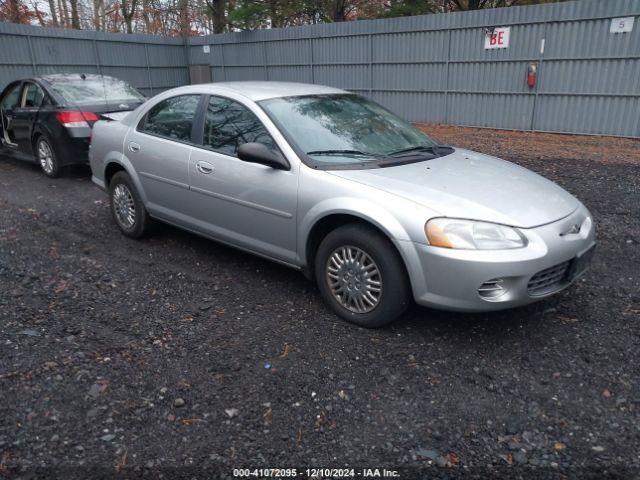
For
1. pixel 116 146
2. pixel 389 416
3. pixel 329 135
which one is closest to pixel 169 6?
pixel 116 146

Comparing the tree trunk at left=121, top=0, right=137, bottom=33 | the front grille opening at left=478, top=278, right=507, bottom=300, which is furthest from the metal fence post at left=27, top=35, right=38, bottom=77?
the front grille opening at left=478, top=278, right=507, bottom=300

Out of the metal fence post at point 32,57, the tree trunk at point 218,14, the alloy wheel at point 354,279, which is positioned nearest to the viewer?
the alloy wheel at point 354,279

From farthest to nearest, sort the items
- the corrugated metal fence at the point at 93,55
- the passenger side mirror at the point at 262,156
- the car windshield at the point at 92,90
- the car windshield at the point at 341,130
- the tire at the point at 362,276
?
the corrugated metal fence at the point at 93,55
the car windshield at the point at 92,90
the car windshield at the point at 341,130
the passenger side mirror at the point at 262,156
the tire at the point at 362,276

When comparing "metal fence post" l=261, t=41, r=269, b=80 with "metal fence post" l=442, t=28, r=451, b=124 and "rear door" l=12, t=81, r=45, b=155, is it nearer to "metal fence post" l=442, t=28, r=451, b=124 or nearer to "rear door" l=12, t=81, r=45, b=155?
"metal fence post" l=442, t=28, r=451, b=124

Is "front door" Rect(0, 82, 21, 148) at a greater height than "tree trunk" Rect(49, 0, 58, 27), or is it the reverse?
"tree trunk" Rect(49, 0, 58, 27)

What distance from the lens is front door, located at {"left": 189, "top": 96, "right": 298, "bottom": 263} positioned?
4008 mm

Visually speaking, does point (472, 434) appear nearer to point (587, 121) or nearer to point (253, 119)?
point (253, 119)

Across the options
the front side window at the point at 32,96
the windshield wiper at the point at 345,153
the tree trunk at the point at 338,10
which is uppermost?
the tree trunk at the point at 338,10

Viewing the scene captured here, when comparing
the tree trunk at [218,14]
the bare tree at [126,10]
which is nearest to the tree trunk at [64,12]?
the bare tree at [126,10]

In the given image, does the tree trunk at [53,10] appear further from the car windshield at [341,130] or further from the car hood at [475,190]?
the car hood at [475,190]

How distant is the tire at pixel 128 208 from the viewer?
5402mm

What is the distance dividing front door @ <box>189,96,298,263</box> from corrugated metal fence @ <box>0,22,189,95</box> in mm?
13264

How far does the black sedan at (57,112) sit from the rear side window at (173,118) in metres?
3.04

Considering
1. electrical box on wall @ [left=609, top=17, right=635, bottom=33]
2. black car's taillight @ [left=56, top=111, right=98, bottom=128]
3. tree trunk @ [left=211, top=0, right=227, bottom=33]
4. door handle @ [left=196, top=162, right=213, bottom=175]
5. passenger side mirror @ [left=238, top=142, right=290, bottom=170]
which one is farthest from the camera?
tree trunk @ [left=211, top=0, right=227, bottom=33]
